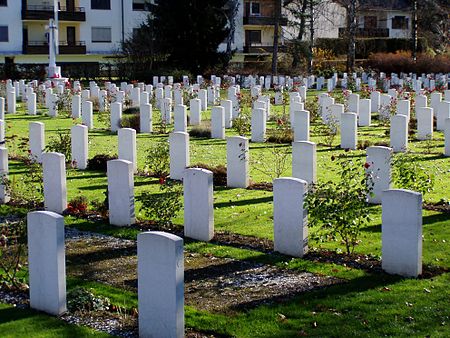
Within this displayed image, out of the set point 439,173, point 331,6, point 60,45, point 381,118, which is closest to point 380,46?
point 331,6

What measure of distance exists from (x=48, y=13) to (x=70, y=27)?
2379mm

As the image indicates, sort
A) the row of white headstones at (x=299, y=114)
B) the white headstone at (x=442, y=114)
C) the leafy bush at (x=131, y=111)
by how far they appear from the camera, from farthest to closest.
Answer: the leafy bush at (x=131, y=111)
the white headstone at (x=442, y=114)
the row of white headstones at (x=299, y=114)

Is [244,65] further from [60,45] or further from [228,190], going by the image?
[228,190]

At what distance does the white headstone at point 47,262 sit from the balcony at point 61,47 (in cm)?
4897

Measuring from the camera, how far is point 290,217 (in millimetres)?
9961

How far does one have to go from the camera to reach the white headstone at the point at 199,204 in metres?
10.6

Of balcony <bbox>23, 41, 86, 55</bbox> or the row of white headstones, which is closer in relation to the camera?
the row of white headstones

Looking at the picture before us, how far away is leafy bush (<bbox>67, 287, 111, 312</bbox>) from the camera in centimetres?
818

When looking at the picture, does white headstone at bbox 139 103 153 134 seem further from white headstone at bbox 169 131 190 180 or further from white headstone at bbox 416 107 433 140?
white headstone at bbox 169 131 190 180

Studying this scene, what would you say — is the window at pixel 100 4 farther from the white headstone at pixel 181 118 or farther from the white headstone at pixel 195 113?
the white headstone at pixel 181 118

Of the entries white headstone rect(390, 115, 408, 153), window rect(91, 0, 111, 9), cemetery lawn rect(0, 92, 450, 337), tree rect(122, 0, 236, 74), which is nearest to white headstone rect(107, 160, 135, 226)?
cemetery lawn rect(0, 92, 450, 337)

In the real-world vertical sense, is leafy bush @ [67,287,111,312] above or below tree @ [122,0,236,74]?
below

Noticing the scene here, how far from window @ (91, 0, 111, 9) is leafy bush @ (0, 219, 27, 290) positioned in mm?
49944

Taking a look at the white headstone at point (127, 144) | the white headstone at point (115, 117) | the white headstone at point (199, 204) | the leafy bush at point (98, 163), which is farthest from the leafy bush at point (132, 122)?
the white headstone at point (199, 204)
